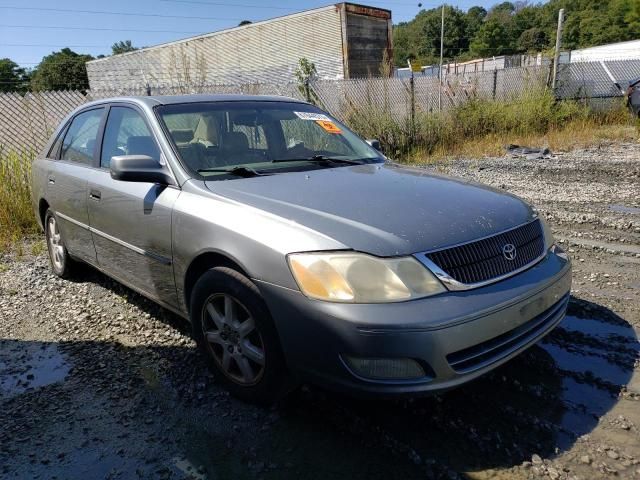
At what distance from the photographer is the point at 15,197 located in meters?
6.63

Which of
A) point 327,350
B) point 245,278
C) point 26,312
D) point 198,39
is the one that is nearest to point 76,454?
point 245,278

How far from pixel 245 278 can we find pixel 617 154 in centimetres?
1110

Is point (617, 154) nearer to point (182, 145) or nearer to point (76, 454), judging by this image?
point (182, 145)

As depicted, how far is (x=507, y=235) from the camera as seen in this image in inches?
99.0

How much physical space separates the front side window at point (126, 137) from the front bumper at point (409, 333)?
155cm


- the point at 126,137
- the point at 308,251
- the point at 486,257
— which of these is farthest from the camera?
the point at 126,137

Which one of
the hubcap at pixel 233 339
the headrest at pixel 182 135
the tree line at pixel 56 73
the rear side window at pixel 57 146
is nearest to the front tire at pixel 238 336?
the hubcap at pixel 233 339

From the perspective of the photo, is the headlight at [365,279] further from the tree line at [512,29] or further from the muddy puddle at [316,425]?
the tree line at [512,29]

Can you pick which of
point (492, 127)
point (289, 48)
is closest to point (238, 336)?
point (492, 127)

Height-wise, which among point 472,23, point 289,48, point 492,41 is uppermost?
point 472,23

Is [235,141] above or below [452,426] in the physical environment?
above

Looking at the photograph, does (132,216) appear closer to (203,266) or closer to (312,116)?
(203,266)

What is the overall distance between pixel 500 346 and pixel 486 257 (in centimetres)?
41

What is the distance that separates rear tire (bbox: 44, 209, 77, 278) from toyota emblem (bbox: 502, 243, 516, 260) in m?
3.82
